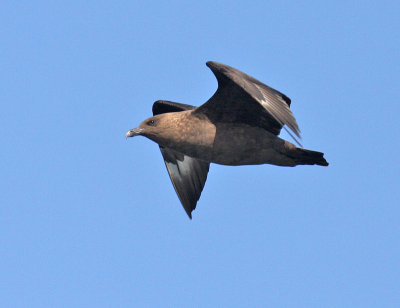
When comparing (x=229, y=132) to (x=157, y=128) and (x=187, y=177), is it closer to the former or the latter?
(x=157, y=128)

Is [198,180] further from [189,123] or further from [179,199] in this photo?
[189,123]

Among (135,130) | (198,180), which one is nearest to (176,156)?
(198,180)

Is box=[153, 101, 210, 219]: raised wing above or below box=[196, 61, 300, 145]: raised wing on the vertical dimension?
below

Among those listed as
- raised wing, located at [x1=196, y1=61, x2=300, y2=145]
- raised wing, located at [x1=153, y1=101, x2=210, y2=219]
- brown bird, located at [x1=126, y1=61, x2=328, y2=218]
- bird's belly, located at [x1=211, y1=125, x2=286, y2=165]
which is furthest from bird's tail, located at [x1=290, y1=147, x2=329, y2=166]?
raised wing, located at [x1=153, y1=101, x2=210, y2=219]

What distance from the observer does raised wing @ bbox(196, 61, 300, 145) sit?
11562 millimetres

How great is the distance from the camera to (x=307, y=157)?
42.0 ft

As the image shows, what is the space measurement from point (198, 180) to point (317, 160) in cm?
241

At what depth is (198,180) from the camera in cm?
1446

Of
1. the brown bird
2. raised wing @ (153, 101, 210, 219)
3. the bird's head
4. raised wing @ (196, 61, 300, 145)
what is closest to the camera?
raised wing @ (196, 61, 300, 145)

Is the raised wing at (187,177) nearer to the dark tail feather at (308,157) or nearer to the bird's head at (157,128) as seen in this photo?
the bird's head at (157,128)

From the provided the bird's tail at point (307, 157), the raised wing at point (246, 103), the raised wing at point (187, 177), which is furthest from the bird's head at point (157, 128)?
the bird's tail at point (307, 157)

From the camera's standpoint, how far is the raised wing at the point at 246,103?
1156 cm

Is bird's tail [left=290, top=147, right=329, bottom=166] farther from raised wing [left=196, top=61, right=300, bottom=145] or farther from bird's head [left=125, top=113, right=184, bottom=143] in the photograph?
bird's head [left=125, top=113, right=184, bottom=143]

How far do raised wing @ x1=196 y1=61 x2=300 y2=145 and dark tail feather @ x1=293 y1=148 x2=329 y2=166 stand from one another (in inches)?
17.2
